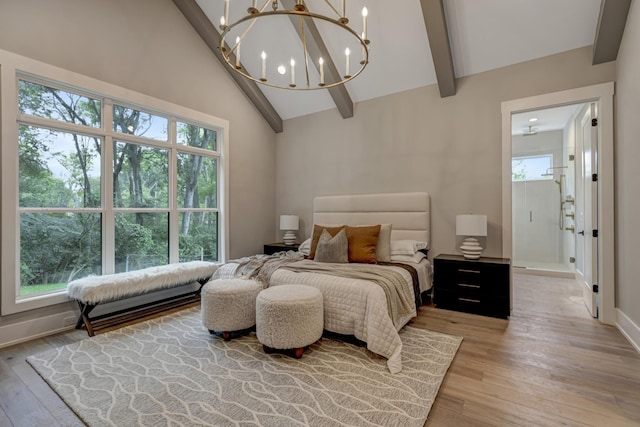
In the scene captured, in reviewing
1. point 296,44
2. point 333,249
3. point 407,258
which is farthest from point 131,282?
point 296,44

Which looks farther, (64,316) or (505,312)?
(505,312)

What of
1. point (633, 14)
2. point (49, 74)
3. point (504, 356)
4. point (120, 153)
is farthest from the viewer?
point (120, 153)

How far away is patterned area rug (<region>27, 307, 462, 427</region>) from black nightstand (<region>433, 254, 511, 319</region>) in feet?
2.78

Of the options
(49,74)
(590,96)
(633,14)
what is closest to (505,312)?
(590,96)

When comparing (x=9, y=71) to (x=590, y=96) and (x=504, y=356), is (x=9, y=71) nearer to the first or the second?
(x=504, y=356)

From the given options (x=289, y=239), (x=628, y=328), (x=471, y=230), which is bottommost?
(x=628, y=328)

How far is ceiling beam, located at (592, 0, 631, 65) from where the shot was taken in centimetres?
264

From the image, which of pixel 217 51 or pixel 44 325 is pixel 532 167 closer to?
pixel 217 51

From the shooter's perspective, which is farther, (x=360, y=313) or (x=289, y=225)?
(x=289, y=225)

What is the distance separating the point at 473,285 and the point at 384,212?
4.78 ft

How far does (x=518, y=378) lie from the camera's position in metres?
2.01

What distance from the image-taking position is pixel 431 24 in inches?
123

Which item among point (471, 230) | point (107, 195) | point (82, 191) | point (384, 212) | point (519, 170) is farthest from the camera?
point (519, 170)

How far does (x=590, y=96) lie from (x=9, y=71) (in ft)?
18.2
